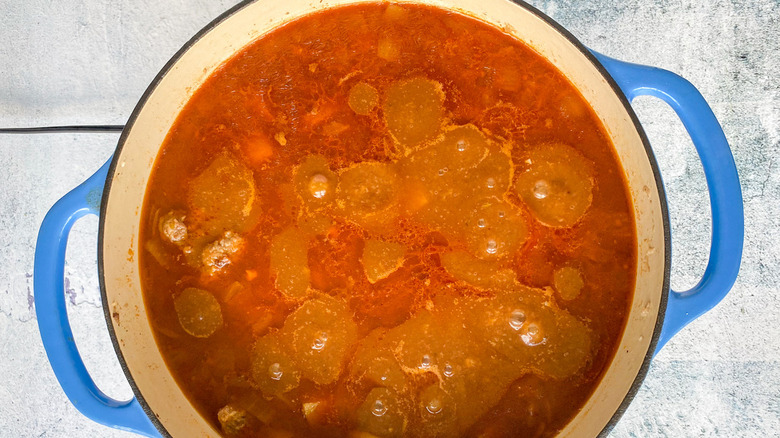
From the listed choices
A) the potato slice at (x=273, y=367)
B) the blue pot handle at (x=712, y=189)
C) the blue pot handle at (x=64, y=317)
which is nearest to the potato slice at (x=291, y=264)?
the potato slice at (x=273, y=367)

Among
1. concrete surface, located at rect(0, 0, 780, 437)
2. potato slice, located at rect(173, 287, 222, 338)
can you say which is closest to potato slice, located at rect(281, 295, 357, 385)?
potato slice, located at rect(173, 287, 222, 338)

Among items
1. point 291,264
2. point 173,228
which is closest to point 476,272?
point 291,264

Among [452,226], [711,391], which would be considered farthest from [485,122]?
[711,391]

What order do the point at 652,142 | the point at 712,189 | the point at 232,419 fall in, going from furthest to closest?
the point at 652,142 → the point at 232,419 → the point at 712,189

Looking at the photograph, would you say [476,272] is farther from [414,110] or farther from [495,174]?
[414,110]

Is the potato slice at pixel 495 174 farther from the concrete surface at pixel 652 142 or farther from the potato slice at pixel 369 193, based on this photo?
the concrete surface at pixel 652 142

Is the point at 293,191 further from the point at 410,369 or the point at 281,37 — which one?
the point at 410,369
